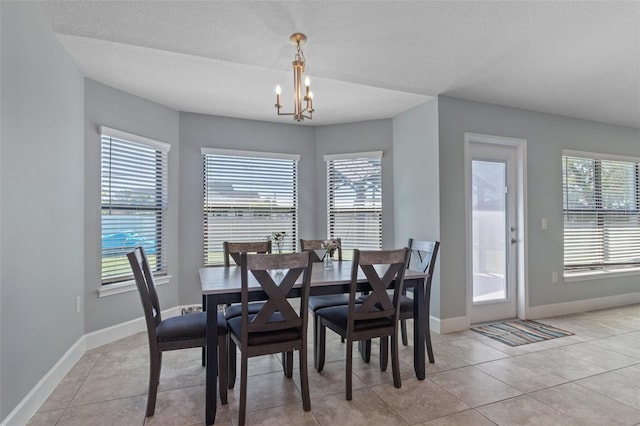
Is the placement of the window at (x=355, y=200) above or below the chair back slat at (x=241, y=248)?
above

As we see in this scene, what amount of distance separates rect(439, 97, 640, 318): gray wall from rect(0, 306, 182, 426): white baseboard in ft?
10.7

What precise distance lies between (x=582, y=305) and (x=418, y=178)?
286 centimetres

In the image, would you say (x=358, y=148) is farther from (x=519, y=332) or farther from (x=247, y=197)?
(x=519, y=332)

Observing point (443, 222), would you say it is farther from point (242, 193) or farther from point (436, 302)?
point (242, 193)

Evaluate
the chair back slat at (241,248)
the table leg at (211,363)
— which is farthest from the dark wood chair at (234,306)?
the table leg at (211,363)

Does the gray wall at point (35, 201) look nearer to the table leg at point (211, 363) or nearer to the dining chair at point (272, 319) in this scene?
the table leg at point (211, 363)

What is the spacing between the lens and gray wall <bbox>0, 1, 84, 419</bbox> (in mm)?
1875

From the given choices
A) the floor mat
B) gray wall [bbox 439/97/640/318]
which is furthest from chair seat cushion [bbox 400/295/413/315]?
the floor mat

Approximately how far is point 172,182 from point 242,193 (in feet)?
2.80

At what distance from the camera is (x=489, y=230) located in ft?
13.2

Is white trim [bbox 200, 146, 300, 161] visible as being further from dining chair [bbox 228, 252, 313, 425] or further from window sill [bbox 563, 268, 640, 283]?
window sill [bbox 563, 268, 640, 283]

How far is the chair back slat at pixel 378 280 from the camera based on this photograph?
227 cm

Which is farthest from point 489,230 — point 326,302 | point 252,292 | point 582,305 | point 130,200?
point 130,200

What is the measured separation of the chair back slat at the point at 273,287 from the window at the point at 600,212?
406cm
